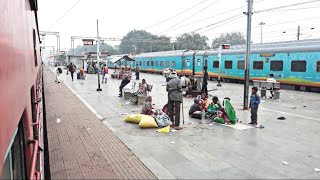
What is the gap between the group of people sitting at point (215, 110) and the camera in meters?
9.17

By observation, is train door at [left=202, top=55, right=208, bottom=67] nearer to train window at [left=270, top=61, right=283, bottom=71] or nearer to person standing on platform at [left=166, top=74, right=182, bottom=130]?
train window at [left=270, top=61, right=283, bottom=71]

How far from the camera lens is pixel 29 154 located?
2947mm

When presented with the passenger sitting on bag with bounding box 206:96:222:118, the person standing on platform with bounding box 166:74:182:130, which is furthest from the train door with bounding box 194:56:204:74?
the person standing on platform with bounding box 166:74:182:130

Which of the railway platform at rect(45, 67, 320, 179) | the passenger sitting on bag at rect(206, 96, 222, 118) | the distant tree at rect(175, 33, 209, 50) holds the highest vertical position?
the distant tree at rect(175, 33, 209, 50)

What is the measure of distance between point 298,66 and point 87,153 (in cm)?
1665

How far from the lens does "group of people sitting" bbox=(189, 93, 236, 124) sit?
917cm

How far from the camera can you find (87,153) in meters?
6.13

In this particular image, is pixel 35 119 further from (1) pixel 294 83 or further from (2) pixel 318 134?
(1) pixel 294 83

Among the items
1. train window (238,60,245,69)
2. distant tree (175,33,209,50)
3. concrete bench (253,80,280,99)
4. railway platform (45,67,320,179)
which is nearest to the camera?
railway platform (45,67,320,179)

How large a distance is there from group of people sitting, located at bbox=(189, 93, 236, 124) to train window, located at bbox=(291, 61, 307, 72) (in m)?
11.1

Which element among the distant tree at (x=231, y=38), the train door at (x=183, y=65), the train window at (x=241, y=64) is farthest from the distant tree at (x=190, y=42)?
the train window at (x=241, y=64)

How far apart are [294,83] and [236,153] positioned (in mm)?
14814

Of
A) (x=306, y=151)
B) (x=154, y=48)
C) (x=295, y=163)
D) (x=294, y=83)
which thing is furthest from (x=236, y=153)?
(x=154, y=48)

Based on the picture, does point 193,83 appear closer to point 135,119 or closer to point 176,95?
point 135,119
